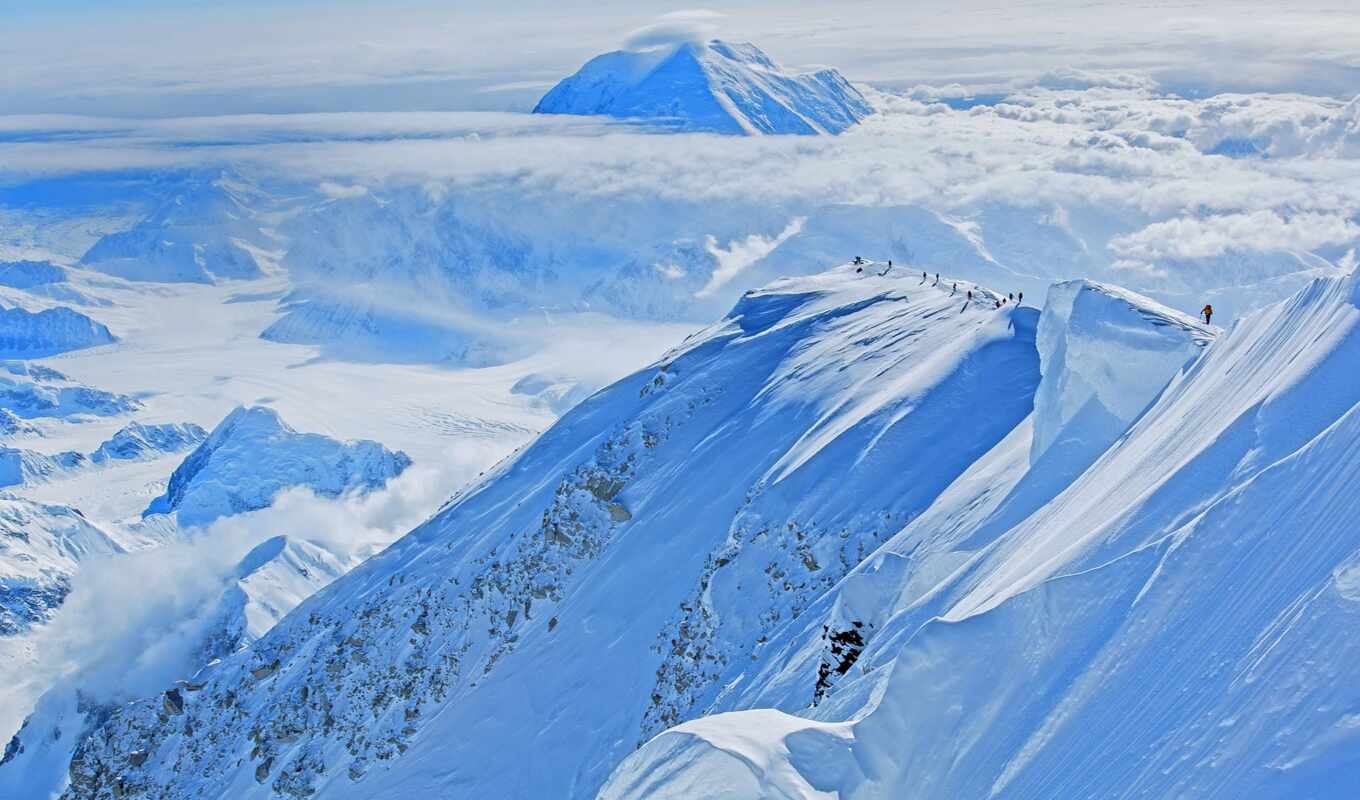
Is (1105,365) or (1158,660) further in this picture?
(1105,365)

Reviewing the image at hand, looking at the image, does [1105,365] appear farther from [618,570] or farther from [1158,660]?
[618,570]

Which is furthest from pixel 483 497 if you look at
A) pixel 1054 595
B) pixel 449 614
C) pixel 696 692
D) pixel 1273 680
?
pixel 1273 680

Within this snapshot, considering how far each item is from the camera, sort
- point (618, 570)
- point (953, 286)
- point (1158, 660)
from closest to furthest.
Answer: point (1158, 660), point (618, 570), point (953, 286)

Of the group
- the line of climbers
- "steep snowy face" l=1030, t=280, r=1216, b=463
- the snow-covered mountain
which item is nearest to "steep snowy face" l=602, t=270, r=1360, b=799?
the snow-covered mountain

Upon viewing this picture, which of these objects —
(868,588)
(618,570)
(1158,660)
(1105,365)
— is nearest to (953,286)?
(618,570)

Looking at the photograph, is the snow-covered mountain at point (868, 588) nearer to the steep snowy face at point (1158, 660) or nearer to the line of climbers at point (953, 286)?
the steep snowy face at point (1158, 660)

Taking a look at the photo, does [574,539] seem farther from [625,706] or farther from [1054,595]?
[1054,595]
